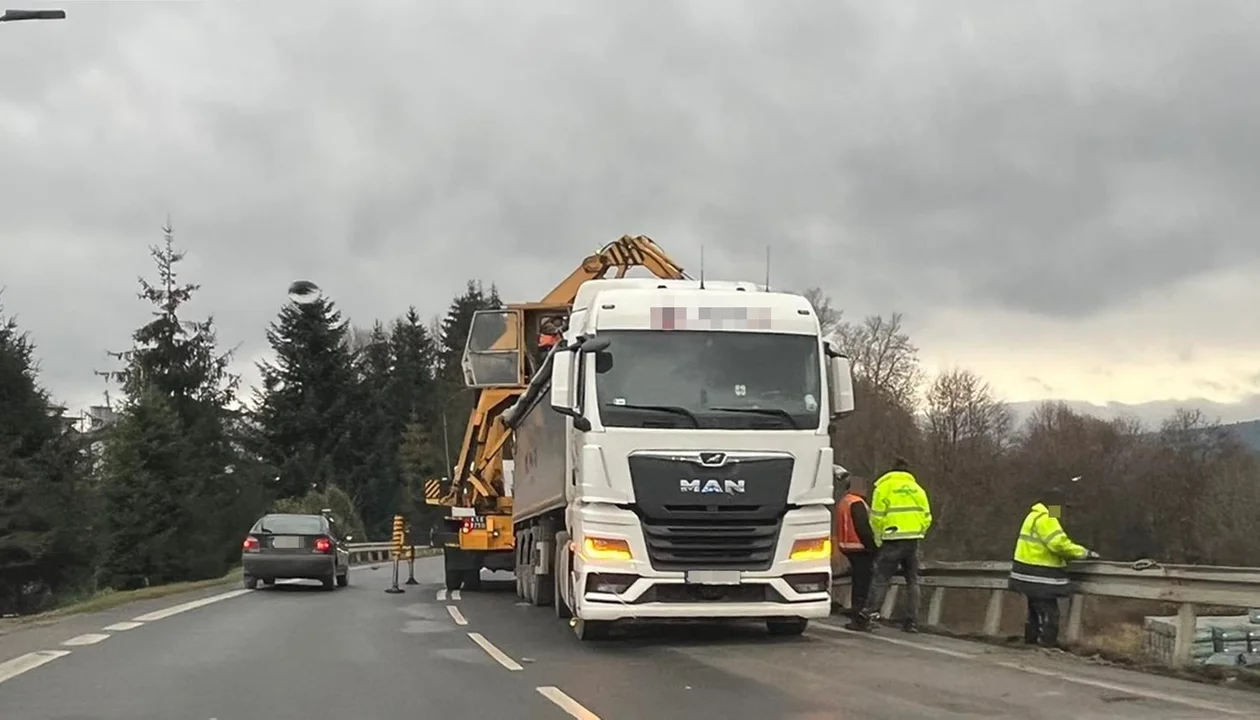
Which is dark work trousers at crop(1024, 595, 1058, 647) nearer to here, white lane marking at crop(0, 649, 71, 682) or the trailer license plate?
the trailer license plate

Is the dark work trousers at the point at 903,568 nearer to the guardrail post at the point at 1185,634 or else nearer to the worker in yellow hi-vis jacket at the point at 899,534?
the worker in yellow hi-vis jacket at the point at 899,534

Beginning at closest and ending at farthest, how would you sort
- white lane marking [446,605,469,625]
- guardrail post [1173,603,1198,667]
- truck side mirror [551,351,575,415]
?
guardrail post [1173,603,1198,667], truck side mirror [551,351,575,415], white lane marking [446,605,469,625]

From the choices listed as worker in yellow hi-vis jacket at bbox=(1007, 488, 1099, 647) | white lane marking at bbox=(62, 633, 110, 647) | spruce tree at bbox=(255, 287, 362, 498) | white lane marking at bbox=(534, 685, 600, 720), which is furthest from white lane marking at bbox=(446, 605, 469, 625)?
spruce tree at bbox=(255, 287, 362, 498)

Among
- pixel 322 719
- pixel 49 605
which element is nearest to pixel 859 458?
pixel 49 605

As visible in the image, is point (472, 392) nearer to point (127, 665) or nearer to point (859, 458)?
point (127, 665)

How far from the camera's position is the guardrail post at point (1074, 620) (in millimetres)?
12602

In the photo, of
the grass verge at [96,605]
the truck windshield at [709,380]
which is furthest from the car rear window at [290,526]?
the truck windshield at [709,380]

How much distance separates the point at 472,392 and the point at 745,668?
13955mm

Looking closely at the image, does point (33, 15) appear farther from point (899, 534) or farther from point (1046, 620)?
point (1046, 620)

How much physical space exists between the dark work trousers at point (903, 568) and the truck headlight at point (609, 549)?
11.8 ft

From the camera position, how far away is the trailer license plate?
12.1 meters

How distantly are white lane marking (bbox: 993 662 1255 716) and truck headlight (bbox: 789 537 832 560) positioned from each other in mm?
2054

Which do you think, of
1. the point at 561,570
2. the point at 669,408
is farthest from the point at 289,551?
the point at 669,408

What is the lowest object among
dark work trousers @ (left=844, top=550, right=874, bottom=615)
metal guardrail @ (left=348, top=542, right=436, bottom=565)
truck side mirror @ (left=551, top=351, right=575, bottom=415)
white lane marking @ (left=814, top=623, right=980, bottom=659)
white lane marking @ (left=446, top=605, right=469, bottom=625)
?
metal guardrail @ (left=348, top=542, right=436, bottom=565)
